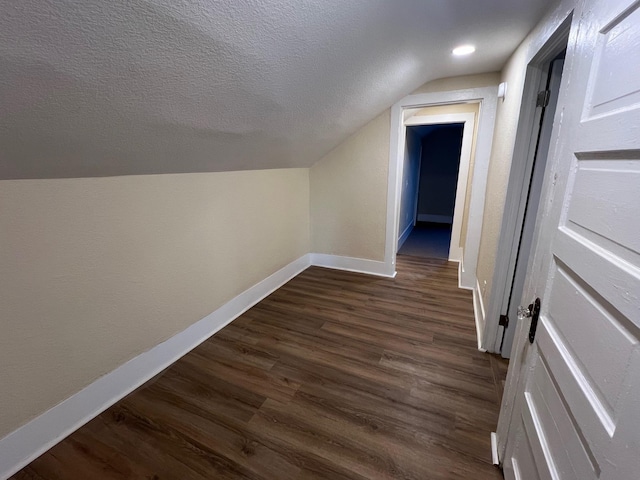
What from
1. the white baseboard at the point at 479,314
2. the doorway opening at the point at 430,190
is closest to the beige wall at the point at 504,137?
the white baseboard at the point at 479,314

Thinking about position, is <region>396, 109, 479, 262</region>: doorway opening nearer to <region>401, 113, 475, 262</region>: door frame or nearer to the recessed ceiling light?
<region>401, 113, 475, 262</region>: door frame

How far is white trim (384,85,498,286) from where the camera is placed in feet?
8.46

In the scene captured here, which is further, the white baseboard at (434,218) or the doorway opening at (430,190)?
the white baseboard at (434,218)

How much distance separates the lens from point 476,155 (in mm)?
2719

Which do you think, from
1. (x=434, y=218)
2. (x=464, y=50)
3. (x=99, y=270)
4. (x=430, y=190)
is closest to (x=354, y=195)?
(x=464, y=50)

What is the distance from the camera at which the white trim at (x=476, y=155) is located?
2.58 meters

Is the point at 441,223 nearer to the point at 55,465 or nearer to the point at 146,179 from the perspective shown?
the point at 146,179

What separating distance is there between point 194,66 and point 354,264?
2.85m

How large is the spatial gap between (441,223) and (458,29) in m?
5.04

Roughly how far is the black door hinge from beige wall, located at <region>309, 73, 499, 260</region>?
4.40ft

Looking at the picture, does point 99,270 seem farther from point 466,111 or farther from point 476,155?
point 466,111

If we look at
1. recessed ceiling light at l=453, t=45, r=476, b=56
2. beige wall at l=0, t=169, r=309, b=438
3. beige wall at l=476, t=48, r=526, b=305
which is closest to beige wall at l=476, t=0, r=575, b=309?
beige wall at l=476, t=48, r=526, b=305

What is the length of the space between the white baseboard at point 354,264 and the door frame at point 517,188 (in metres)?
1.44

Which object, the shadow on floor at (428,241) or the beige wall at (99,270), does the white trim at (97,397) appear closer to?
the beige wall at (99,270)
